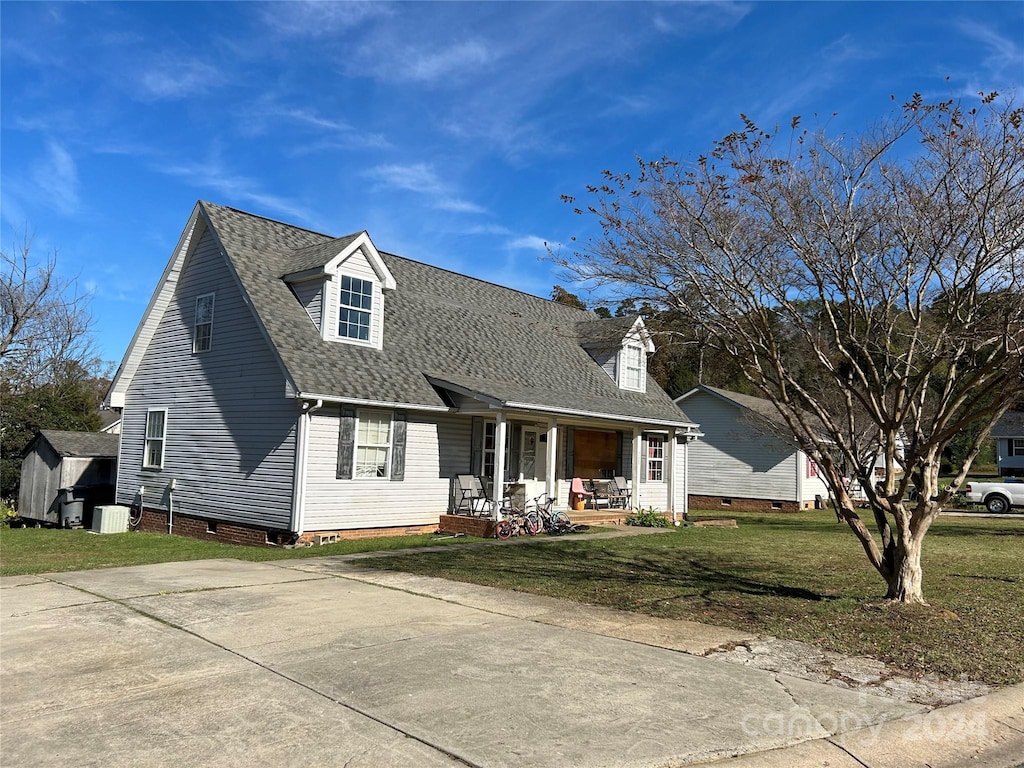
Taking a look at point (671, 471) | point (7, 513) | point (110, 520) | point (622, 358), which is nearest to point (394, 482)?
point (110, 520)

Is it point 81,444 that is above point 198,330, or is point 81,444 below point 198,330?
below

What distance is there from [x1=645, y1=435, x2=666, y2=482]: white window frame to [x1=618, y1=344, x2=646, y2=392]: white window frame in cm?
170

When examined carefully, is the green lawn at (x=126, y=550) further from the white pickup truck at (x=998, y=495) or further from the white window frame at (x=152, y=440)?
the white pickup truck at (x=998, y=495)

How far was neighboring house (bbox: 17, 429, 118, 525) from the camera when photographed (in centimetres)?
2023

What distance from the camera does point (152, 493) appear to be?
60.1ft

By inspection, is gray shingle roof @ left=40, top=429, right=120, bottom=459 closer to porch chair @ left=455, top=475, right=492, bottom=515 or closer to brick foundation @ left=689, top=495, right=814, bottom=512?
porch chair @ left=455, top=475, right=492, bottom=515

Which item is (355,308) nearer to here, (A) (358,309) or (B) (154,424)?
(A) (358,309)

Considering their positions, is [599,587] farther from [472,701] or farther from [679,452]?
[679,452]

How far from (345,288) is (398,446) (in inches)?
143

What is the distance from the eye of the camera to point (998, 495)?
3145cm

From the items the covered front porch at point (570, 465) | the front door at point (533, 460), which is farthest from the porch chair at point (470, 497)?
the front door at point (533, 460)

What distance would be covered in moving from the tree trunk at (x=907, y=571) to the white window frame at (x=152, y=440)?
15.6 metres

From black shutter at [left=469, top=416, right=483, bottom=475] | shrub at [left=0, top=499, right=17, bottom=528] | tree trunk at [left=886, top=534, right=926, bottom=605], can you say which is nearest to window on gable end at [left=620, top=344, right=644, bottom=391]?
black shutter at [left=469, top=416, right=483, bottom=475]

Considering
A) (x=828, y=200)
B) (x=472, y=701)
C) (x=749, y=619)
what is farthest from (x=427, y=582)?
(x=828, y=200)
